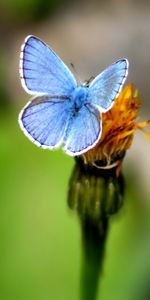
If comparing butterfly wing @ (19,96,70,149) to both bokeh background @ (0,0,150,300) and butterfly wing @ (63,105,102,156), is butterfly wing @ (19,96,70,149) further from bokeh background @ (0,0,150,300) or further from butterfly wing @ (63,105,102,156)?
bokeh background @ (0,0,150,300)

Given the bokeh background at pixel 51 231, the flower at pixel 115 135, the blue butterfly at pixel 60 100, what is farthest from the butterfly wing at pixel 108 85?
the bokeh background at pixel 51 231

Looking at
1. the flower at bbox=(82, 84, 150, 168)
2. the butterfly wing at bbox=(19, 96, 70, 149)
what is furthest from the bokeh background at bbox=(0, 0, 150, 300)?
the butterfly wing at bbox=(19, 96, 70, 149)

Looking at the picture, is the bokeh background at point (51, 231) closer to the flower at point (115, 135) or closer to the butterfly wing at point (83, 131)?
the flower at point (115, 135)

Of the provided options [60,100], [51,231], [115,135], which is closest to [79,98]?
[60,100]

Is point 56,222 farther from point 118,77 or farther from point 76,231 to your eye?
point 118,77

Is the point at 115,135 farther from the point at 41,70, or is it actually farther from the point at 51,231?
the point at 51,231

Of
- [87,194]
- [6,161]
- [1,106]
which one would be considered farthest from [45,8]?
[87,194]
